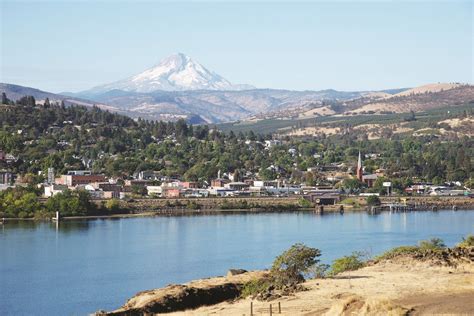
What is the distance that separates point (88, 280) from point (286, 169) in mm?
45365

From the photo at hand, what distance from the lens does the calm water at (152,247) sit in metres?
20.4

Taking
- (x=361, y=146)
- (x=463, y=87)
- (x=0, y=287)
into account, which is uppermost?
(x=463, y=87)

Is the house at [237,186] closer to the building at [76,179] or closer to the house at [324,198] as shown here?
the house at [324,198]

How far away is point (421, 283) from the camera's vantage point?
14.5 metres

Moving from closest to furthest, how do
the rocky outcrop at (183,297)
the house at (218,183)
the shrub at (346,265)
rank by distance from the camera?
the rocky outcrop at (183,297), the shrub at (346,265), the house at (218,183)

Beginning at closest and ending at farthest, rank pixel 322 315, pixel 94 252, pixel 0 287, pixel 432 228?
1. pixel 322 315
2. pixel 0 287
3. pixel 94 252
4. pixel 432 228

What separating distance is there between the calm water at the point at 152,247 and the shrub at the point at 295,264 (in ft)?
11.4

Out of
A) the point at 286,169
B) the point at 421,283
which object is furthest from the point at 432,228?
the point at 286,169

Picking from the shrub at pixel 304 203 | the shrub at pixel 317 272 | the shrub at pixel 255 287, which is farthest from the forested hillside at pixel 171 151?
the shrub at pixel 255 287

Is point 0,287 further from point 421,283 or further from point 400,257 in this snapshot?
point 421,283

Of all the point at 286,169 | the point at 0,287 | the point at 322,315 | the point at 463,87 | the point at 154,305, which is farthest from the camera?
the point at 463,87

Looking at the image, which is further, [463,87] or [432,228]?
[463,87]

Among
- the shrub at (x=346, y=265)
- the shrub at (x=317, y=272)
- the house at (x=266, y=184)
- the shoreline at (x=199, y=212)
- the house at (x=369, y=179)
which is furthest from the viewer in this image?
the house at (x=369, y=179)

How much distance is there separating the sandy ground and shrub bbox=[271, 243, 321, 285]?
0.29 meters
